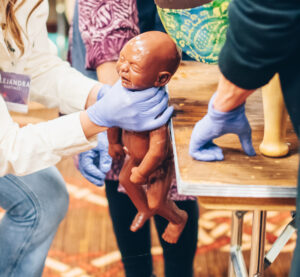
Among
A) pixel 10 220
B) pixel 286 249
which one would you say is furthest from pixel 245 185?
pixel 286 249

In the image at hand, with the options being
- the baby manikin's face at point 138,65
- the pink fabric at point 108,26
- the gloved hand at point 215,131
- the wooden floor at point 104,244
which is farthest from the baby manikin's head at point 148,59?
the wooden floor at point 104,244

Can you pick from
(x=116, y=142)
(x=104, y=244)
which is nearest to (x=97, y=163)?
(x=116, y=142)

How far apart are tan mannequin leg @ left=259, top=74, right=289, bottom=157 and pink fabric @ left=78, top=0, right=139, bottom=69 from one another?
0.40 m

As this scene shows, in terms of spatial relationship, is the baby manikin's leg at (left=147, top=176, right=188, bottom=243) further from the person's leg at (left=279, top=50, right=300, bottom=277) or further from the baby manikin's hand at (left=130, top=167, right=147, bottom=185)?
the person's leg at (left=279, top=50, right=300, bottom=277)

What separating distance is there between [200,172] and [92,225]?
133 cm

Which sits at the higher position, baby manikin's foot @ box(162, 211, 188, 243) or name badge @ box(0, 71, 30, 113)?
name badge @ box(0, 71, 30, 113)

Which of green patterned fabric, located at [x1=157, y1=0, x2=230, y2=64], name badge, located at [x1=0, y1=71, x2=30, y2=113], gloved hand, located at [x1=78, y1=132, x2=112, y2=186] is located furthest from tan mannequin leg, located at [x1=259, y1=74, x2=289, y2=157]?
name badge, located at [x1=0, y1=71, x2=30, y2=113]

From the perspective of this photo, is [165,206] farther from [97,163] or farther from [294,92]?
[294,92]

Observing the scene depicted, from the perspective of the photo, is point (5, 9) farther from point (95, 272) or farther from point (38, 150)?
point (95, 272)

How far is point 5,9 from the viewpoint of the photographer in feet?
2.90

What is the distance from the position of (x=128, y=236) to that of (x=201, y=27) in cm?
72

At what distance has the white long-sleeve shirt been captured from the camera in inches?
34.0

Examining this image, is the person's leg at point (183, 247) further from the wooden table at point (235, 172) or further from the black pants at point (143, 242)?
the wooden table at point (235, 172)

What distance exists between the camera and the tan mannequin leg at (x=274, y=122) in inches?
27.5
